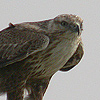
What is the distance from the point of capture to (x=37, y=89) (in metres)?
12.7

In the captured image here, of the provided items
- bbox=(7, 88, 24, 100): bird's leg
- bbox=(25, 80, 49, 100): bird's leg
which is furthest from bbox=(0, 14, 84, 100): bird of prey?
bbox=(25, 80, 49, 100): bird's leg

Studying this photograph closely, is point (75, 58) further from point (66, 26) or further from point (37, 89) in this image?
point (66, 26)

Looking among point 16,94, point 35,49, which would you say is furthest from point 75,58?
point 16,94

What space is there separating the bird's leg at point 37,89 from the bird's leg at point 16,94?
75 centimetres

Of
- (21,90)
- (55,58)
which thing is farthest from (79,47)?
(21,90)

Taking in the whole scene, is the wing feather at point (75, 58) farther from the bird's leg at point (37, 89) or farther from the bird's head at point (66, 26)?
the bird's head at point (66, 26)

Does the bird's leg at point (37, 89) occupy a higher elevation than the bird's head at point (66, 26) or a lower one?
lower

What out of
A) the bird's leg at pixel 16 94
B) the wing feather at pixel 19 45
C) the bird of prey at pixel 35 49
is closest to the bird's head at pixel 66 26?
the bird of prey at pixel 35 49

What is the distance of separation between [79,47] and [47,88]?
1.24 metres

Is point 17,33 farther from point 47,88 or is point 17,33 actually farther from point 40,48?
point 47,88

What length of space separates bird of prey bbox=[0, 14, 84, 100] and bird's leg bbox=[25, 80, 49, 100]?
518 mm

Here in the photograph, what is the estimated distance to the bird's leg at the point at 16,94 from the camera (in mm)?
11852

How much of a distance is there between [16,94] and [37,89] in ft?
2.97

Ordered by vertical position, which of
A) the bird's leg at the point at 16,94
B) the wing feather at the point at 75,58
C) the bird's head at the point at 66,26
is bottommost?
the bird's leg at the point at 16,94
